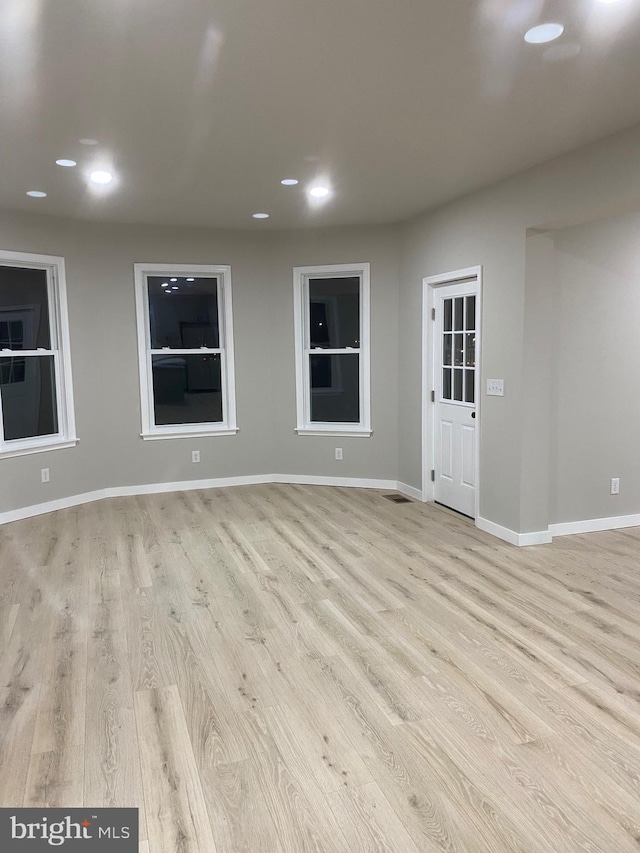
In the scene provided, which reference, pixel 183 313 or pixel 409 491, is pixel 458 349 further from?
pixel 183 313

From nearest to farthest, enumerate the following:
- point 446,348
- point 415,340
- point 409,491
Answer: point 446,348
point 415,340
point 409,491

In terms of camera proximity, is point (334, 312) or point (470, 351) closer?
point (470, 351)

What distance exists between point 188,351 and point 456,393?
2735 mm

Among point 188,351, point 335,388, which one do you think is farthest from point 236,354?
point 335,388

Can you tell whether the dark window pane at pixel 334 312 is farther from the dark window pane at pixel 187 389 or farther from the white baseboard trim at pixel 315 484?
the white baseboard trim at pixel 315 484

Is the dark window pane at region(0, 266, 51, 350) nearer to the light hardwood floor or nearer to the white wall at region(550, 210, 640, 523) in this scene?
the light hardwood floor

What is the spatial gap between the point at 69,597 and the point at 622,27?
388cm

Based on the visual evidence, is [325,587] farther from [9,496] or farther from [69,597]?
[9,496]

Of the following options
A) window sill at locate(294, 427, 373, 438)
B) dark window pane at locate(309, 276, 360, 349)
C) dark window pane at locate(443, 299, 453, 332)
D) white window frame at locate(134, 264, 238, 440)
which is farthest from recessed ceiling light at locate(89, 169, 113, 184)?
window sill at locate(294, 427, 373, 438)

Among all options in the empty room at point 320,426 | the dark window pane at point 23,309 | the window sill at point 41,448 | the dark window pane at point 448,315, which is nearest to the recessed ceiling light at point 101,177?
the empty room at point 320,426

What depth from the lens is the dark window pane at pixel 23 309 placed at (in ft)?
17.5

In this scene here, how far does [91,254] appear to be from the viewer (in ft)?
19.0

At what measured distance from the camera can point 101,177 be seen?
4215 mm

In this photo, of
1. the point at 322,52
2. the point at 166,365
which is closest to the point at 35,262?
the point at 166,365
